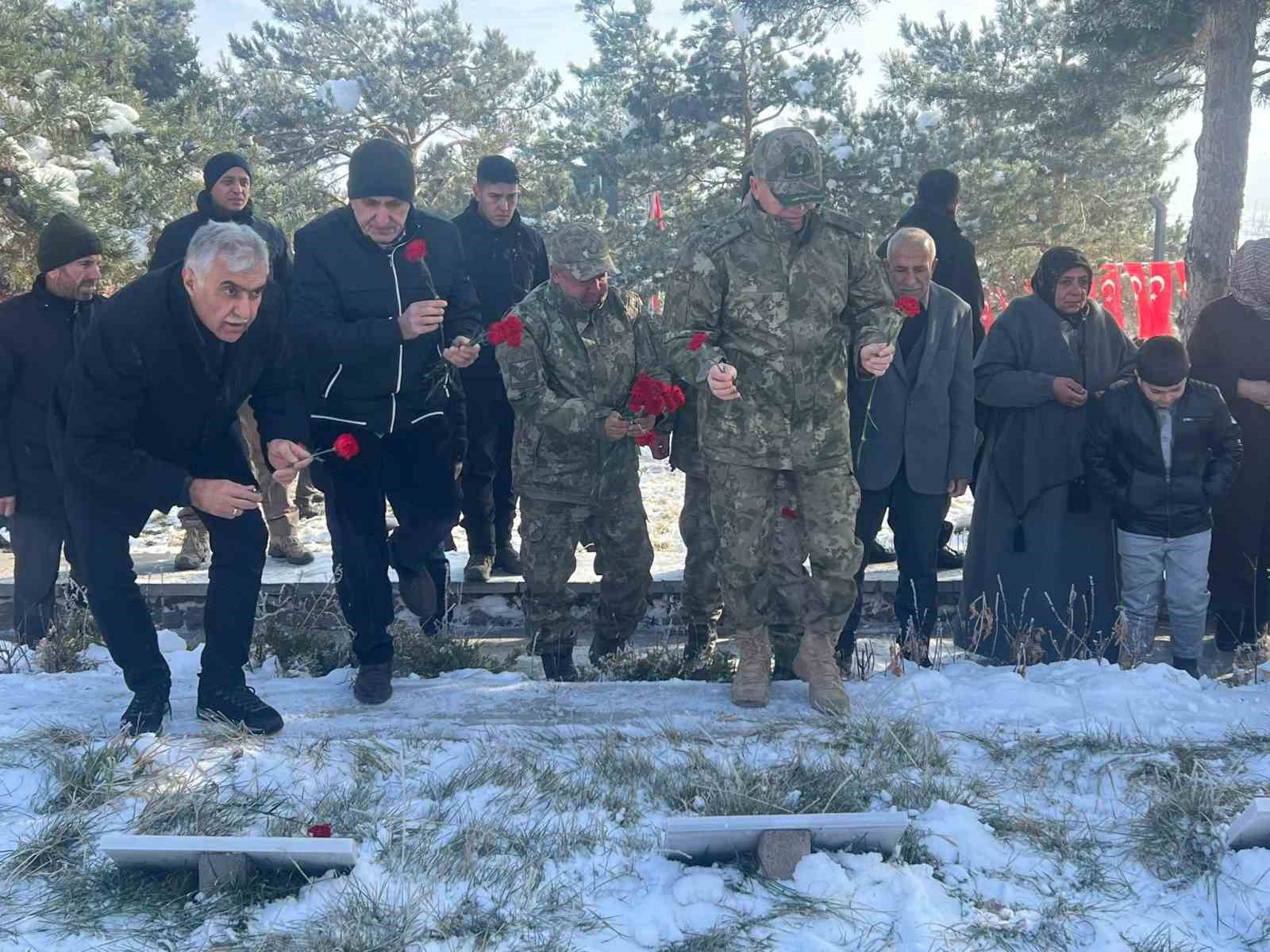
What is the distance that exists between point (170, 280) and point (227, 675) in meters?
1.50

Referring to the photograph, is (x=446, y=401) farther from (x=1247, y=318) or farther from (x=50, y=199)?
(x=50, y=199)

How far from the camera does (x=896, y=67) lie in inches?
880

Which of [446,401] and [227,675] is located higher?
[446,401]

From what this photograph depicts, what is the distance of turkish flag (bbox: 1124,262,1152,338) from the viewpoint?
64.3ft

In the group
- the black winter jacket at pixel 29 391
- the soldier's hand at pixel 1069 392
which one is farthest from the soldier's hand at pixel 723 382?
the black winter jacket at pixel 29 391

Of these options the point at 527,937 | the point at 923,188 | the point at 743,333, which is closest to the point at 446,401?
the point at 743,333

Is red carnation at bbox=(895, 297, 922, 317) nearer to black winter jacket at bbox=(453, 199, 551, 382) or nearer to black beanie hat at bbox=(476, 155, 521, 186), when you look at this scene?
black winter jacket at bbox=(453, 199, 551, 382)

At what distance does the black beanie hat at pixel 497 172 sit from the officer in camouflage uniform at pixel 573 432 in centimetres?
177

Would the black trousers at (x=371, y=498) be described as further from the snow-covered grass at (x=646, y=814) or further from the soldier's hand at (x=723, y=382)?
the soldier's hand at (x=723, y=382)

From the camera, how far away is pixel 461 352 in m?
5.11

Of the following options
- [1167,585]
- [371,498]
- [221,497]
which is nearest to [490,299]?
[371,498]

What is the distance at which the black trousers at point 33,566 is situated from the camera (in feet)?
20.3

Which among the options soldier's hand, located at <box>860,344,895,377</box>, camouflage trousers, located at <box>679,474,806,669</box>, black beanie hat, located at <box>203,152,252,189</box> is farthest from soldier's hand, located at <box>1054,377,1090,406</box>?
black beanie hat, located at <box>203,152,252,189</box>

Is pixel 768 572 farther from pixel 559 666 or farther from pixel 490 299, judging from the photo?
pixel 490 299
